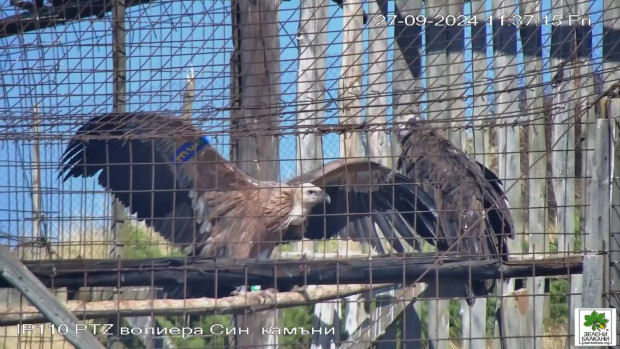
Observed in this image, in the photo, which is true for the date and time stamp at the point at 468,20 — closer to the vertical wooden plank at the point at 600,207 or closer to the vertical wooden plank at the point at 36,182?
the vertical wooden plank at the point at 600,207

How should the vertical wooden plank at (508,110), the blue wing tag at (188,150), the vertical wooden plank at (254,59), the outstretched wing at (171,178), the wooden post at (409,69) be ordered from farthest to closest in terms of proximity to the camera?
the blue wing tag at (188,150) → the outstretched wing at (171,178) → the vertical wooden plank at (508,110) → the wooden post at (409,69) → the vertical wooden plank at (254,59)

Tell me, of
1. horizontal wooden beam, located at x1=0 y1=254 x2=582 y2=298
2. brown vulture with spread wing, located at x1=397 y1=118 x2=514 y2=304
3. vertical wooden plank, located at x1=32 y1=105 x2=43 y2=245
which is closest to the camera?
vertical wooden plank, located at x1=32 y1=105 x2=43 y2=245

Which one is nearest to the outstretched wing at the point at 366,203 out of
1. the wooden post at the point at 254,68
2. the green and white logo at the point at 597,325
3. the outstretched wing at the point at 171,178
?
the outstretched wing at the point at 171,178

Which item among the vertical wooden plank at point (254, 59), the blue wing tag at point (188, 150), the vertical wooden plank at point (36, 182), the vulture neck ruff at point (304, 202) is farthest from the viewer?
the vulture neck ruff at point (304, 202)

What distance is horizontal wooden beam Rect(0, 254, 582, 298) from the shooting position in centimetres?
413

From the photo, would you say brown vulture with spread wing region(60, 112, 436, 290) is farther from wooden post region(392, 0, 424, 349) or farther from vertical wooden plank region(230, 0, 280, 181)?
vertical wooden plank region(230, 0, 280, 181)

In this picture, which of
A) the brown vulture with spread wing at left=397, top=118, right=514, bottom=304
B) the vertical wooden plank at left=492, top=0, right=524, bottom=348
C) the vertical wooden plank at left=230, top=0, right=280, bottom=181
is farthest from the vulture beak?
the vertical wooden plank at left=230, top=0, right=280, bottom=181

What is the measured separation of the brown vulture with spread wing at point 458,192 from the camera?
17.5ft

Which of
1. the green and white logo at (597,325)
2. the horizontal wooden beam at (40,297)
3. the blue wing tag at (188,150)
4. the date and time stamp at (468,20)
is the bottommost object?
the green and white logo at (597,325)

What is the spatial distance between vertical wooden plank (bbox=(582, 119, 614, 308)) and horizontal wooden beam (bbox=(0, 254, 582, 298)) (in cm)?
41

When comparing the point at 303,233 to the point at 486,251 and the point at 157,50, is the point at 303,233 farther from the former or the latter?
the point at 157,50

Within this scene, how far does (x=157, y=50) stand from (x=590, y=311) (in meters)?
2.31

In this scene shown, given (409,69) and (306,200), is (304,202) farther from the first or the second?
(409,69)

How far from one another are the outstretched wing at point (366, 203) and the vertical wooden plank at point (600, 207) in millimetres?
2189
